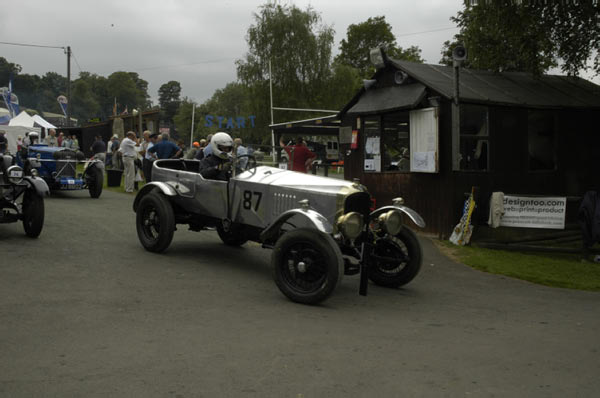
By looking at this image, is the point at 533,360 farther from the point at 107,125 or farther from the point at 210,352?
the point at 107,125

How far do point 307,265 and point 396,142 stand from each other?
742 cm

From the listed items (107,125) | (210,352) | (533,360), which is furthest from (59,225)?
(107,125)

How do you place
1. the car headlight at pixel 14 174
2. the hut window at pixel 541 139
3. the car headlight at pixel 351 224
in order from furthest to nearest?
the hut window at pixel 541 139, the car headlight at pixel 14 174, the car headlight at pixel 351 224

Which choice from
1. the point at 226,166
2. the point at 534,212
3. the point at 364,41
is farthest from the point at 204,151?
the point at 364,41

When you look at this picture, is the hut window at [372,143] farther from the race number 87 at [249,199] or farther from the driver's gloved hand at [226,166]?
the race number 87 at [249,199]

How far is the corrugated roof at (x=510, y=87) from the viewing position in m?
11.8

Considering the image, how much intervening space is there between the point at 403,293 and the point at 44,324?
383cm

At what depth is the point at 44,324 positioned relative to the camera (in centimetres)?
487

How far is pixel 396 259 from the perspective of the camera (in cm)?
660

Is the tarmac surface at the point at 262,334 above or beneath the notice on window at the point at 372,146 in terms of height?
beneath

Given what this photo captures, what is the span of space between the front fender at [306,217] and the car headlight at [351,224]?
13 centimetres

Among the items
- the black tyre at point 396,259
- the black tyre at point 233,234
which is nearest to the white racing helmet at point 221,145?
the black tyre at point 233,234

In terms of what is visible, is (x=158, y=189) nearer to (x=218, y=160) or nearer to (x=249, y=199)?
(x=218, y=160)

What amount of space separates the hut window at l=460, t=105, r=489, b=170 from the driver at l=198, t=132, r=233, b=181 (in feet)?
18.0
